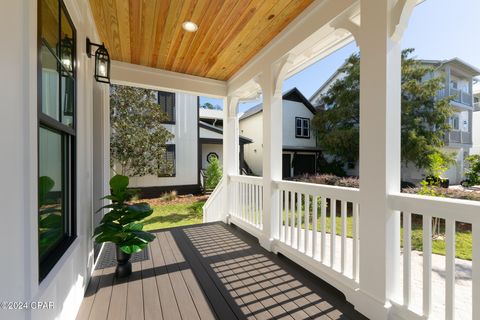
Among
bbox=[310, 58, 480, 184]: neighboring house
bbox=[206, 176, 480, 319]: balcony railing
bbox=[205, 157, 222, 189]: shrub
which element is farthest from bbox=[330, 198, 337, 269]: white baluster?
bbox=[310, 58, 480, 184]: neighboring house

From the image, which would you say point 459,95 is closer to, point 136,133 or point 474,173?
point 474,173

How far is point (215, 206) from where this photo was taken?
5180 mm

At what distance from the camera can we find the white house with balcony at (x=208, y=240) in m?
1.04

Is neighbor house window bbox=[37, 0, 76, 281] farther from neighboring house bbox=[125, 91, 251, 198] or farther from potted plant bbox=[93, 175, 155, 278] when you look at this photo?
neighboring house bbox=[125, 91, 251, 198]

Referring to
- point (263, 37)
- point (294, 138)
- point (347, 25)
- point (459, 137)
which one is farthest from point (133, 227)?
point (459, 137)

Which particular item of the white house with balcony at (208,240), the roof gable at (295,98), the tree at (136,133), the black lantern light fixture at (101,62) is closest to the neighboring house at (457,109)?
the roof gable at (295,98)

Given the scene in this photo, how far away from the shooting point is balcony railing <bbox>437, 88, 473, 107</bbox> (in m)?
10.5

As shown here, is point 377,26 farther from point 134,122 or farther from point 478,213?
point 134,122

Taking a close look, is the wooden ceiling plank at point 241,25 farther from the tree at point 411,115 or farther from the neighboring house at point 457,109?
the neighboring house at point 457,109

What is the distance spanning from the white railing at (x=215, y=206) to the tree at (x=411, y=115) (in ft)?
26.6

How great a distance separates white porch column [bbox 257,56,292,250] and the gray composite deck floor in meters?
0.37
